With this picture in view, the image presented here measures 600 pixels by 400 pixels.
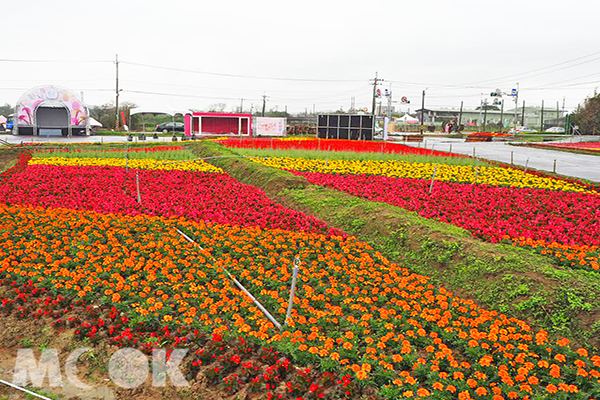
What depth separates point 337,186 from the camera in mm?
13867

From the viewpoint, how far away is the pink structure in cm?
4578

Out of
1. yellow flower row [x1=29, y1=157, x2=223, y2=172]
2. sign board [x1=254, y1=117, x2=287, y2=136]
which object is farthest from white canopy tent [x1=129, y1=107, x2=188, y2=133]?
→ yellow flower row [x1=29, y1=157, x2=223, y2=172]

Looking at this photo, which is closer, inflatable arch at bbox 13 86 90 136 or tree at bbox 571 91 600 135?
inflatable arch at bbox 13 86 90 136

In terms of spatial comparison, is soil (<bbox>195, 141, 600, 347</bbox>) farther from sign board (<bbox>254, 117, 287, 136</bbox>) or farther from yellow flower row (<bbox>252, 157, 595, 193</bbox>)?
sign board (<bbox>254, 117, 287, 136</bbox>)

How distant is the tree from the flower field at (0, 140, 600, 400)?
57704 mm

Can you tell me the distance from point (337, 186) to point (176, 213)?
5.13 m

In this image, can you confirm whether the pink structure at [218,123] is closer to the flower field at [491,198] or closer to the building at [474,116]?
the flower field at [491,198]

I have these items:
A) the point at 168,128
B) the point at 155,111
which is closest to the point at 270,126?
the point at 155,111

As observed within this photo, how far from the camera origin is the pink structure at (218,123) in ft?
150

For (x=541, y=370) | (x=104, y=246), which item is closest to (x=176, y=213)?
(x=104, y=246)

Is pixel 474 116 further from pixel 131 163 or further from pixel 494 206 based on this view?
pixel 494 206

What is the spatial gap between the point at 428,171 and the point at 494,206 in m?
6.30

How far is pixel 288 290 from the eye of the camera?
6312 millimetres

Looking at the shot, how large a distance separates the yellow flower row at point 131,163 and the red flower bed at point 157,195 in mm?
1325
